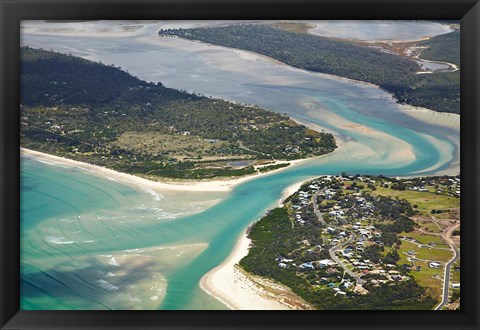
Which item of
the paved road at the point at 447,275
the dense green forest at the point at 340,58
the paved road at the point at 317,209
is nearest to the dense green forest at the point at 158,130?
the paved road at the point at 317,209

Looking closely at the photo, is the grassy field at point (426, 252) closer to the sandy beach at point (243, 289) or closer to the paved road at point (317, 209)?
the paved road at point (317, 209)

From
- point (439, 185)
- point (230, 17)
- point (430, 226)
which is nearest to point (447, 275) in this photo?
point (430, 226)

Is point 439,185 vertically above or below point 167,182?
above

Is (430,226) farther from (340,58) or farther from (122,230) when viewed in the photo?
(122,230)

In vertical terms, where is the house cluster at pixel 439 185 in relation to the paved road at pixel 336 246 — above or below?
above

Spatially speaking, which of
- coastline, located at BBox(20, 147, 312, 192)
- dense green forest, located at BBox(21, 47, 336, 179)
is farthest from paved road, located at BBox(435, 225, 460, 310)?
coastline, located at BBox(20, 147, 312, 192)

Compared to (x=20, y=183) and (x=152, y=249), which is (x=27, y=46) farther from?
(x=152, y=249)
